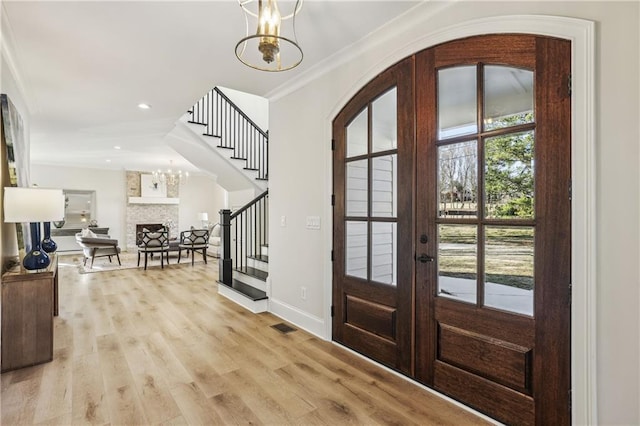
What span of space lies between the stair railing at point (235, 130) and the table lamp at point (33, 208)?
3.28 meters

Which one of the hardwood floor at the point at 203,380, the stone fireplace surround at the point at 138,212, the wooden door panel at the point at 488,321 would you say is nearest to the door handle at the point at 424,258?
the wooden door panel at the point at 488,321

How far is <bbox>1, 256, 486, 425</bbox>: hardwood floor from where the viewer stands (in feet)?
6.42

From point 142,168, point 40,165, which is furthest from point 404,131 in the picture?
point 40,165

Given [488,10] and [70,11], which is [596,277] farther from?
[70,11]

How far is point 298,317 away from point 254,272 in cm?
162

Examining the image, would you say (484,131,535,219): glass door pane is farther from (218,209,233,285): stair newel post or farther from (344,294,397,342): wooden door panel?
(218,209,233,285): stair newel post

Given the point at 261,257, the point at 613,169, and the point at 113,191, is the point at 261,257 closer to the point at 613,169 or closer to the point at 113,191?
the point at 613,169

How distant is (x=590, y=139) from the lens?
5.06ft

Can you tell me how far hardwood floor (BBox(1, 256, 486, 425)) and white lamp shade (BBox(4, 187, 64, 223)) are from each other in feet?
4.02

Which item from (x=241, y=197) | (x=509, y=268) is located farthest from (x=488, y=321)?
(x=241, y=197)

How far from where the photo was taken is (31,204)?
2605 mm

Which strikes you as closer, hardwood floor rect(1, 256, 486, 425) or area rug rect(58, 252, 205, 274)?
hardwood floor rect(1, 256, 486, 425)

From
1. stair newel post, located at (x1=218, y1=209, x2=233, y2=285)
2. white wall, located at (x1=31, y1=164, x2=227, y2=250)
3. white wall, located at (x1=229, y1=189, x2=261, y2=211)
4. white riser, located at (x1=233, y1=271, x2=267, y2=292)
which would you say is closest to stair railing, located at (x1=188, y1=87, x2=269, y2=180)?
white wall, located at (x1=229, y1=189, x2=261, y2=211)

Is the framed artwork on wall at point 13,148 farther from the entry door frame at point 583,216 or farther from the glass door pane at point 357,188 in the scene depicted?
the entry door frame at point 583,216
